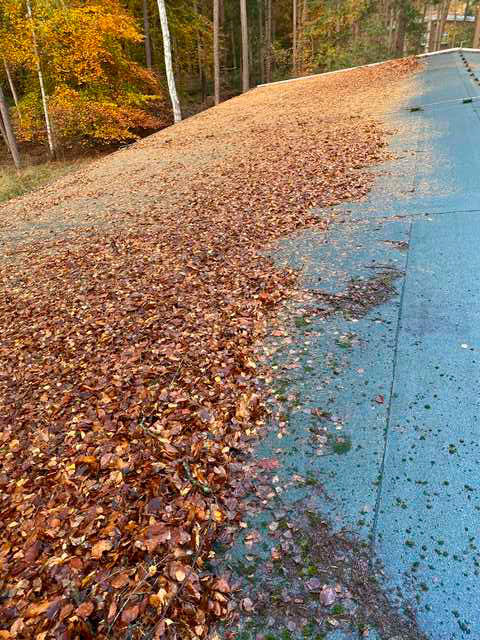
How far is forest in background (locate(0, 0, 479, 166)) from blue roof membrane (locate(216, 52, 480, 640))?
527 inches

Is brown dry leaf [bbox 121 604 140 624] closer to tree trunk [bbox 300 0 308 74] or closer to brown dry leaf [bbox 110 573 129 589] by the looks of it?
brown dry leaf [bbox 110 573 129 589]

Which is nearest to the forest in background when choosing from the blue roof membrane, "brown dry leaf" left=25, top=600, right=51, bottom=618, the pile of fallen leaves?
the pile of fallen leaves

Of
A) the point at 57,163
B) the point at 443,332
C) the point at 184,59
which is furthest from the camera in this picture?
the point at 184,59

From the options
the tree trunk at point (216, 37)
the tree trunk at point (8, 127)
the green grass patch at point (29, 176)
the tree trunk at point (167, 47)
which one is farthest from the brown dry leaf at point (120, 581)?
the tree trunk at point (216, 37)

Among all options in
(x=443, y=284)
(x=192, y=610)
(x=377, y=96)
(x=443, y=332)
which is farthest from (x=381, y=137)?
(x=192, y=610)

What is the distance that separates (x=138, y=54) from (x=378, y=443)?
2305cm

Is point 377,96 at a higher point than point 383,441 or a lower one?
higher

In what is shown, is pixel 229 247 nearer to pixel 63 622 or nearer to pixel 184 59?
pixel 63 622

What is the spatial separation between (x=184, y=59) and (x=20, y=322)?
924 inches

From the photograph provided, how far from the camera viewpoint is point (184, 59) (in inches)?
914

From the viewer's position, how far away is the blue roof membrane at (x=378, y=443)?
1877 mm

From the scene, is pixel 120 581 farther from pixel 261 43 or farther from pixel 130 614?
pixel 261 43

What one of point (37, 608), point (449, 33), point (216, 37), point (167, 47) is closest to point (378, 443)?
point (37, 608)

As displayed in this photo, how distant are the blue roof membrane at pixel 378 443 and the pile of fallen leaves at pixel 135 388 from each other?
244 millimetres
